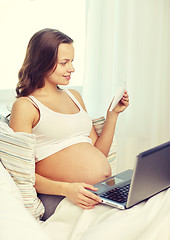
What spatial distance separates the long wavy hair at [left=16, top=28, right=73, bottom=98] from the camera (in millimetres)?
1783

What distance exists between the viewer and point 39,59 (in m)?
1.79

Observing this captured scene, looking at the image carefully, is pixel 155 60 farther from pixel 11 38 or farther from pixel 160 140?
pixel 11 38

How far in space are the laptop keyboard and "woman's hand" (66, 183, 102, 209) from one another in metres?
0.05

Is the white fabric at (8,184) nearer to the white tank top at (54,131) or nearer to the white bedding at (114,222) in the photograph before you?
the white bedding at (114,222)

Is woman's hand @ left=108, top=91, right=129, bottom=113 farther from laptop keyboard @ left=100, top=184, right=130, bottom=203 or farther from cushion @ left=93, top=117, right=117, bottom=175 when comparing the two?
laptop keyboard @ left=100, top=184, right=130, bottom=203

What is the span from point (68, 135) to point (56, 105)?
0.50ft

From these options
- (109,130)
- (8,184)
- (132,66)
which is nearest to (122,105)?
(109,130)

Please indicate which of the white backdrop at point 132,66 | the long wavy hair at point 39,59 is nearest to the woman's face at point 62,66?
the long wavy hair at point 39,59

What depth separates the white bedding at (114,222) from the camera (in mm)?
1228

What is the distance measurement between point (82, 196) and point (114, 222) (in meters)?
0.25

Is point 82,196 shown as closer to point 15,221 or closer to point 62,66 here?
point 15,221

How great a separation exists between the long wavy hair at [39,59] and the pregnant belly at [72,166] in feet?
1.01

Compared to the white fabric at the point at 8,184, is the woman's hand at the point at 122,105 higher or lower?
higher

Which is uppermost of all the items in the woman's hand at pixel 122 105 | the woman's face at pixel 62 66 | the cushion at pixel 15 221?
the woman's face at pixel 62 66
